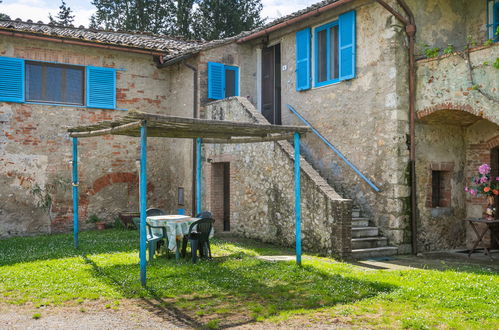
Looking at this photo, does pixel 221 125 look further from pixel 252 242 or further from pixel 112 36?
pixel 112 36

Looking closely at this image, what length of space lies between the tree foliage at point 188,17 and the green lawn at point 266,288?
1814 cm

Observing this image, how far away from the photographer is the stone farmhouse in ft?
31.9

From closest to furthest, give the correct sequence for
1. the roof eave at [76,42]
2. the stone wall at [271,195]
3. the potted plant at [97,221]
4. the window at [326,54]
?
1. the stone wall at [271,195]
2. the window at [326,54]
3. the roof eave at [76,42]
4. the potted plant at [97,221]

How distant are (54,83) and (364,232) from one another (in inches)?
343

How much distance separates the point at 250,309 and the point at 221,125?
283 centimetres

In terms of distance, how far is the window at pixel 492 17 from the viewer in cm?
1001

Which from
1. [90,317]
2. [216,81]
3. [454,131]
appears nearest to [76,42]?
[216,81]

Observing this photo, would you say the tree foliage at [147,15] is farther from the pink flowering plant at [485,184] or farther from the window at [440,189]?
the pink flowering plant at [485,184]

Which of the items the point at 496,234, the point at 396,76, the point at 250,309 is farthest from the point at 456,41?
the point at 250,309

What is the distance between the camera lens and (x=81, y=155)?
13180 millimetres

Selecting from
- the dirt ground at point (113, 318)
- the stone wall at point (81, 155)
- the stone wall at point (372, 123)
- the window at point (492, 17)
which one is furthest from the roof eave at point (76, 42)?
the window at point (492, 17)

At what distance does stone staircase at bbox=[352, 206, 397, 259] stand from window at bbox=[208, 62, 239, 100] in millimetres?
5409

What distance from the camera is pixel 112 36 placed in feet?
48.4

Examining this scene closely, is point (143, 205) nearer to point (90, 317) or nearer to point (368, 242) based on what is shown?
point (90, 317)
